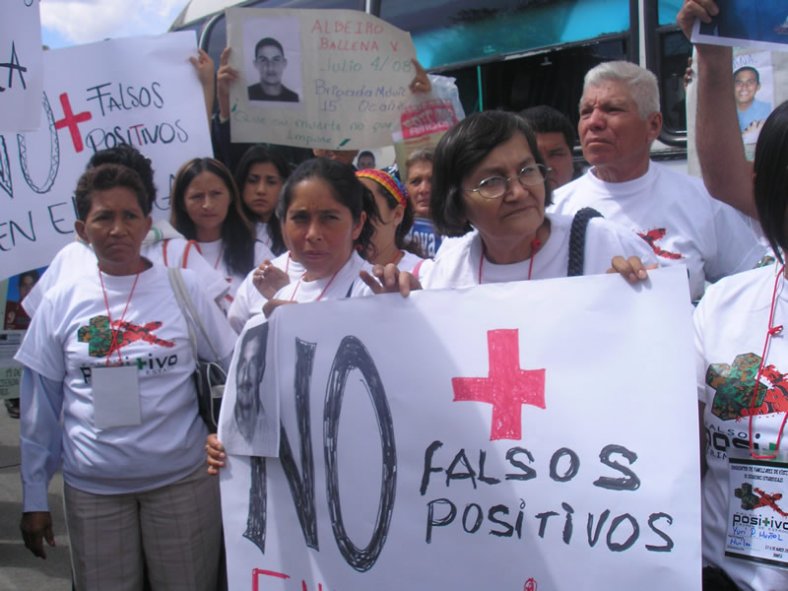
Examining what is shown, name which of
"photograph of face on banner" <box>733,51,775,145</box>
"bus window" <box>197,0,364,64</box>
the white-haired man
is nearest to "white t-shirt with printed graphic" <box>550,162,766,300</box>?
the white-haired man

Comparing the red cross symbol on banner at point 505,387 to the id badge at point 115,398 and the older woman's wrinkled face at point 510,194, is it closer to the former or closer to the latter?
the older woman's wrinkled face at point 510,194

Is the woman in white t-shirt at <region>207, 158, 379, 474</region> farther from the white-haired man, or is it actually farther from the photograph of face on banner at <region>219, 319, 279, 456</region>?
the white-haired man

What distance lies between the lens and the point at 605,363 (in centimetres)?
160

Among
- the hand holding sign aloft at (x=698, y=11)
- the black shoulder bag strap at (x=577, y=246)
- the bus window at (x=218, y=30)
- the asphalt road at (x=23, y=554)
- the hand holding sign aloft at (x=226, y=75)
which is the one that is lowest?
the asphalt road at (x=23, y=554)

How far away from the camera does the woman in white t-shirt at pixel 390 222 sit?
3.08 metres

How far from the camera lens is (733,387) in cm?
149

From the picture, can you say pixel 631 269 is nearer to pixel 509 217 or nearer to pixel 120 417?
pixel 509 217

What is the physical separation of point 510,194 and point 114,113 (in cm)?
254

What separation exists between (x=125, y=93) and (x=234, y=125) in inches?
20.9

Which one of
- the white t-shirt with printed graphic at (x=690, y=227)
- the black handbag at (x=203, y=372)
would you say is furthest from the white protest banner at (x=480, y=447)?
the white t-shirt with printed graphic at (x=690, y=227)

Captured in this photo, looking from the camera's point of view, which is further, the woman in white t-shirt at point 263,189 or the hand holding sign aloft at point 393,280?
the woman in white t-shirt at point 263,189

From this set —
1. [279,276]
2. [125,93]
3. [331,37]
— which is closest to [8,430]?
[125,93]

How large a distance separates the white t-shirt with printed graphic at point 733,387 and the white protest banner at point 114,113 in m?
2.73

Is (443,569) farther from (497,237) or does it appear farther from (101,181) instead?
(101,181)
